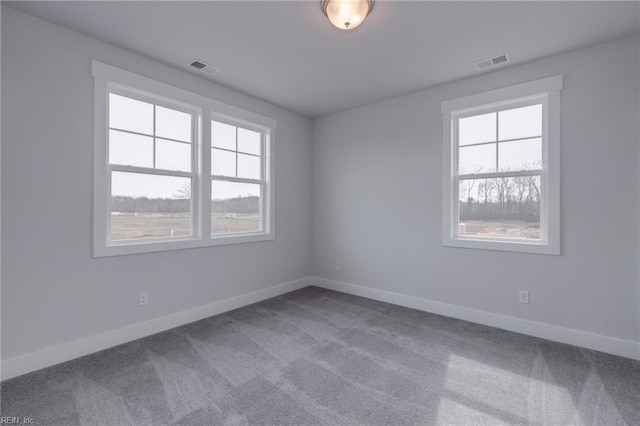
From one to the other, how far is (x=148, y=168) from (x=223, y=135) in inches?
40.7

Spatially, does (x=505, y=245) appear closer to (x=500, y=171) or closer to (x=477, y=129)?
(x=500, y=171)

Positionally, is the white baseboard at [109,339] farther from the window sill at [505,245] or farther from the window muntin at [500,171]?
the window muntin at [500,171]

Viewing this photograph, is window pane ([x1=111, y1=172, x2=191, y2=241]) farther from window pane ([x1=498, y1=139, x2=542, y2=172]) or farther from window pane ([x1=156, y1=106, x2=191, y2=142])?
window pane ([x1=498, y1=139, x2=542, y2=172])

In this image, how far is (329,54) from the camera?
286cm

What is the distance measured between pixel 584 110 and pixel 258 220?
383 cm

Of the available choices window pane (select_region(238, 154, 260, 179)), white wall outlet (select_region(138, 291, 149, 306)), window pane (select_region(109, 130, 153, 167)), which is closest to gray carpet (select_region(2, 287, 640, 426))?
white wall outlet (select_region(138, 291, 149, 306))

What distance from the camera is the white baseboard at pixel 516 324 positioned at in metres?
2.57

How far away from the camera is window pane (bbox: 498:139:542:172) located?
119 inches

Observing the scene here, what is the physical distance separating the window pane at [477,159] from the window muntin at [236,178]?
263 centimetres

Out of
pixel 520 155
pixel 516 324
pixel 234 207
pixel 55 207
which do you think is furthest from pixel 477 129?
pixel 55 207

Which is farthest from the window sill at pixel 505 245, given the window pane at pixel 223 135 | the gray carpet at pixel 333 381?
the window pane at pixel 223 135

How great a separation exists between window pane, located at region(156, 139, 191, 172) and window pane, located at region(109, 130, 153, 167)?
0.09 meters

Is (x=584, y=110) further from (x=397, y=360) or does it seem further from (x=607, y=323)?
(x=397, y=360)

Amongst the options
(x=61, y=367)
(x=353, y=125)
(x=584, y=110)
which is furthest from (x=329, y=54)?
(x=61, y=367)
